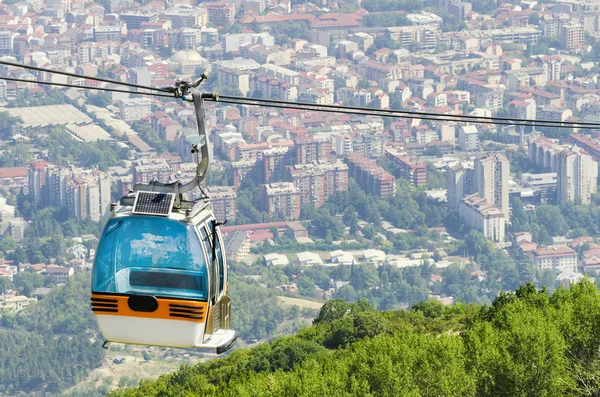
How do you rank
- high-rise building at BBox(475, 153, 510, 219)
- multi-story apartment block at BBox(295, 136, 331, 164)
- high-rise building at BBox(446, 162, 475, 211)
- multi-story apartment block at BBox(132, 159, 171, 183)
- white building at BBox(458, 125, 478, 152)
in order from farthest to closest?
1. white building at BBox(458, 125, 478, 152)
2. multi-story apartment block at BBox(295, 136, 331, 164)
3. multi-story apartment block at BBox(132, 159, 171, 183)
4. high-rise building at BBox(446, 162, 475, 211)
5. high-rise building at BBox(475, 153, 510, 219)

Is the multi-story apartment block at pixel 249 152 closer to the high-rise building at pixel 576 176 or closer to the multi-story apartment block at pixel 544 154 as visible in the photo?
the multi-story apartment block at pixel 544 154

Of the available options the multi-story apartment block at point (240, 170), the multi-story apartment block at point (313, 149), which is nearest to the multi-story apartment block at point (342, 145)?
the multi-story apartment block at point (313, 149)

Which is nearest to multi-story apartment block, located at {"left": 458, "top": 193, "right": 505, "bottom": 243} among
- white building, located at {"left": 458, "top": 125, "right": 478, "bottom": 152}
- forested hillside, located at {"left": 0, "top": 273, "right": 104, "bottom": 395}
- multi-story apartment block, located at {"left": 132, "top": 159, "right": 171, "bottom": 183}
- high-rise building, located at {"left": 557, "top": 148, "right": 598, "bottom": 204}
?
high-rise building, located at {"left": 557, "top": 148, "right": 598, "bottom": 204}

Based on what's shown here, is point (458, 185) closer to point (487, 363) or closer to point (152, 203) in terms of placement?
point (487, 363)

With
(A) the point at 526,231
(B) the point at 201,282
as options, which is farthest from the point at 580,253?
(B) the point at 201,282

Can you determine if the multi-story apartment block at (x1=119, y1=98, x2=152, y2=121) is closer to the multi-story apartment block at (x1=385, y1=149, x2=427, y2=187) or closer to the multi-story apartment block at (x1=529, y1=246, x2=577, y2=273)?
the multi-story apartment block at (x1=385, y1=149, x2=427, y2=187)
